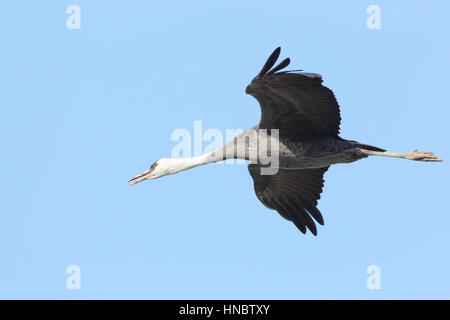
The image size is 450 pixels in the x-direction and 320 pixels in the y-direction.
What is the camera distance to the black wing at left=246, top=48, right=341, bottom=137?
43.7 ft

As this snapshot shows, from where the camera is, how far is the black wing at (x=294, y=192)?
15.5 meters

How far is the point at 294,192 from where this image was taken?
15602 mm

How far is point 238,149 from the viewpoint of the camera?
46.9ft

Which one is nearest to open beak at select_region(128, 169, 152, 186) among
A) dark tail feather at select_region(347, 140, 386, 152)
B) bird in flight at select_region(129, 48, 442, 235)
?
bird in flight at select_region(129, 48, 442, 235)

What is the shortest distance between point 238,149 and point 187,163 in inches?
38.3

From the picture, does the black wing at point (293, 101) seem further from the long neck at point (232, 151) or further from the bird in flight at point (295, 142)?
the long neck at point (232, 151)

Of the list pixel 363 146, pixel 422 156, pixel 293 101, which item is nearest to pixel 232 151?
pixel 293 101

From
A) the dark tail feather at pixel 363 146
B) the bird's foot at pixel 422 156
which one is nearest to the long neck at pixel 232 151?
the dark tail feather at pixel 363 146

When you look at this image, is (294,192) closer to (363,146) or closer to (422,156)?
(363,146)

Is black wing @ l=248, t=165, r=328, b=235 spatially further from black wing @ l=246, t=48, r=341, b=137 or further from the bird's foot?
the bird's foot

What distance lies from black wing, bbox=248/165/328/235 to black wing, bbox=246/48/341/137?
1.34m

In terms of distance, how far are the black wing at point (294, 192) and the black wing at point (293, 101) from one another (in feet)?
4.40

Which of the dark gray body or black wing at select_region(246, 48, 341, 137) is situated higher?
black wing at select_region(246, 48, 341, 137)

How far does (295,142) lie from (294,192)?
1.54 m
